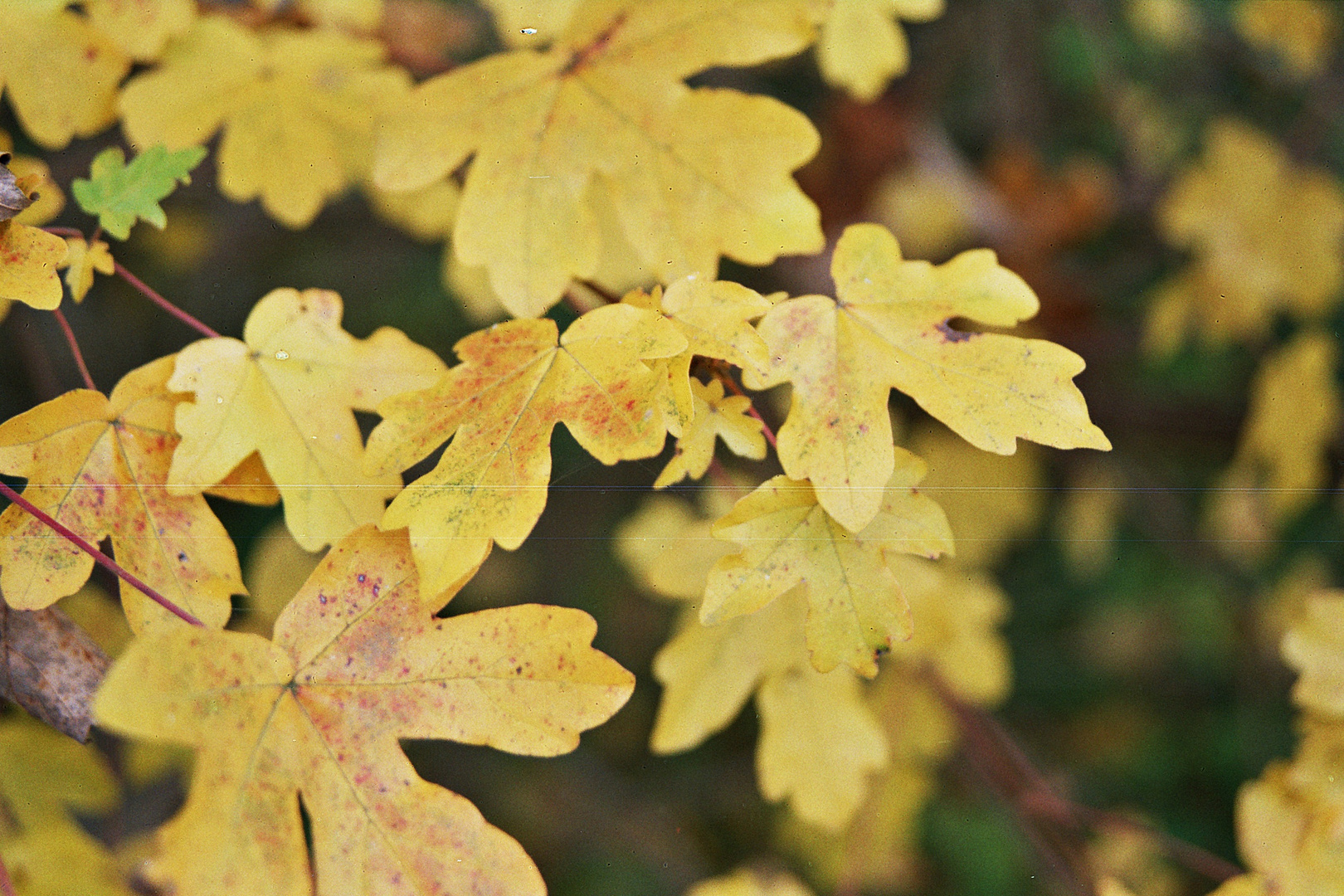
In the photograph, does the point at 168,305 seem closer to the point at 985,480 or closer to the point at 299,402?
the point at 299,402

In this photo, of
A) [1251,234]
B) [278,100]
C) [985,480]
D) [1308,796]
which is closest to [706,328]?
[278,100]

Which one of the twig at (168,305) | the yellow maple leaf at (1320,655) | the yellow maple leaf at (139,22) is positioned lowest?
the yellow maple leaf at (1320,655)

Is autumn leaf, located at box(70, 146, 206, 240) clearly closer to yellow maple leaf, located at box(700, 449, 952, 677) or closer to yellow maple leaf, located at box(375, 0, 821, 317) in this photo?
yellow maple leaf, located at box(375, 0, 821, 317)

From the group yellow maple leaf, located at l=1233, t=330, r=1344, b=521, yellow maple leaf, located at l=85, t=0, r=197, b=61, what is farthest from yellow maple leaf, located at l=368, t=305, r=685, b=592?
yellow maple leaf, located at l=1233, t=330, r=1344, b=521

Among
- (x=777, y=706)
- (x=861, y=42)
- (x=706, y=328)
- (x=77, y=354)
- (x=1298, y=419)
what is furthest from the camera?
(x=1298, y=419)

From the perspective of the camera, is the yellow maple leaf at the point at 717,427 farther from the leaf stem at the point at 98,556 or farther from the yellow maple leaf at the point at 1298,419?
the yellow maple leaf at the point at 1298,419

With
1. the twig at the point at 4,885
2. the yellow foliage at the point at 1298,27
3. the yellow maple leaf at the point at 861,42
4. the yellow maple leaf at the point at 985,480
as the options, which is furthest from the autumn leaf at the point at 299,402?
the yellow foliage at the point at 1298,27

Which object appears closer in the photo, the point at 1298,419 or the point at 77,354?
the point at 77,354

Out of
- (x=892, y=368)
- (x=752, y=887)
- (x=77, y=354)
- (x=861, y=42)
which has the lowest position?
(x=752, y=887)
